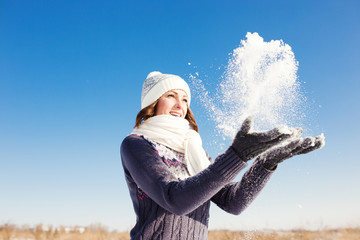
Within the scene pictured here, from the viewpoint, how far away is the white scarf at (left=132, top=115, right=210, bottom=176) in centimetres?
232

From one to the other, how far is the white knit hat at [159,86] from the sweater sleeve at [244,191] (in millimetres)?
1000

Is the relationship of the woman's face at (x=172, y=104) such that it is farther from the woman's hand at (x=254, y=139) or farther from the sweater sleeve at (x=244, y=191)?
the woman's hand at (x=254, y=139)

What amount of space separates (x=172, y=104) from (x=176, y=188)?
1.16 m

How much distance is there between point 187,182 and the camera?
1671 millimetres

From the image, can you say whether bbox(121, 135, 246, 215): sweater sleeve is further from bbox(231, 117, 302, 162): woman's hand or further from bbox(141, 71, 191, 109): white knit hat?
bbox(141, 71, 191, 109): white knit hat

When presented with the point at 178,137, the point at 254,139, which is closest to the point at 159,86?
the point at 178,137

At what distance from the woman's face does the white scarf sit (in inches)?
5.4

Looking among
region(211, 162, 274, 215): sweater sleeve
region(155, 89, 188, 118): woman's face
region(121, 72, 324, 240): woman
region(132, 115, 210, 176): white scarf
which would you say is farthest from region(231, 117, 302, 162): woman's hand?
region(155, 89, 188, 118): woman's face

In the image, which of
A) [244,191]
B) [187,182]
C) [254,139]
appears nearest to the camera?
[254,139]

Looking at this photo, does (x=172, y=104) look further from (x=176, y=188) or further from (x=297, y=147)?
(x=297, y=147)

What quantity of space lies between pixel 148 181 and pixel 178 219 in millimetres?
419

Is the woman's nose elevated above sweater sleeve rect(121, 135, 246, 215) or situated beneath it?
elevated above

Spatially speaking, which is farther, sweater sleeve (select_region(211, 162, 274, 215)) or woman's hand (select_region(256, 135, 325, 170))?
sweater sleeve (select_region(211, 162, 274, 215))

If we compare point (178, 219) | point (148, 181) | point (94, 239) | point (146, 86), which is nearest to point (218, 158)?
point (148, 181)
